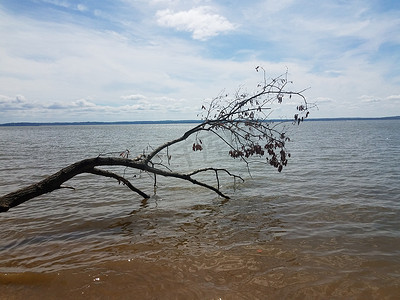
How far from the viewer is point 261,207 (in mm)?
10258

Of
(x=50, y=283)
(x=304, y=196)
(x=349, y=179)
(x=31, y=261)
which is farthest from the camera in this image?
(x=349, y=179)

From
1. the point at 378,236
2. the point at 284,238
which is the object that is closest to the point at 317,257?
the point at 284,238

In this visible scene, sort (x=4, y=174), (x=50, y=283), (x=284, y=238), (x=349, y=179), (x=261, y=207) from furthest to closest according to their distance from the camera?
(x=4, y=174)
(x=349, y=179)
(x=261, y=207)
(x=284, y=238)
(x=50, y=283)

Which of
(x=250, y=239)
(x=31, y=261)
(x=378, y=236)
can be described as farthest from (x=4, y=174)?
(x=378, y=236)

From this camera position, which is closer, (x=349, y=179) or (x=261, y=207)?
(x=261, y=207)

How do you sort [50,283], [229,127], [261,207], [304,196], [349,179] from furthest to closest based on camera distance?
1. [349,179]
2. [304,196]
3. [261,207]
4. [229,127]
5. [50,283]

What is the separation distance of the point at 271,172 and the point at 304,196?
580 cm

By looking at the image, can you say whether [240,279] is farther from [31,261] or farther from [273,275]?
[31,261]

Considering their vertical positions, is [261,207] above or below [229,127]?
below

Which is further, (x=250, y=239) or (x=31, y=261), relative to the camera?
(x=250, y=239)

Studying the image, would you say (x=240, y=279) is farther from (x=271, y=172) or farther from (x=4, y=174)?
(x=4, y=174)

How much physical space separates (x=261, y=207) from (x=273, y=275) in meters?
4.81

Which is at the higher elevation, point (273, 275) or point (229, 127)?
point (229, 127)

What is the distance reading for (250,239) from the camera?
7363 millimetres
